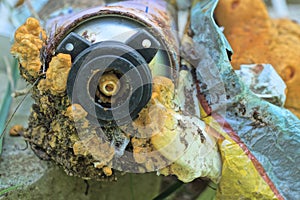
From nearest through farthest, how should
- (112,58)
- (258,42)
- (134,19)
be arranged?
(112,58) → (134,19) → (258,42)

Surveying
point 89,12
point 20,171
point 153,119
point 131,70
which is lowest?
point 20,171

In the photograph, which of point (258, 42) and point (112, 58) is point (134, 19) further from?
point (258, 42)

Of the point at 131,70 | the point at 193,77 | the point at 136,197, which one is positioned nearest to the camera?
the point at 131,70

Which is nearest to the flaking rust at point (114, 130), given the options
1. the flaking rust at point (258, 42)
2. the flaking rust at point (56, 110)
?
the flaking rust at point (56, 110)

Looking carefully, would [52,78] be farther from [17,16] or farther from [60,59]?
[17,16]

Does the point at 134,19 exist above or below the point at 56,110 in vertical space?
above

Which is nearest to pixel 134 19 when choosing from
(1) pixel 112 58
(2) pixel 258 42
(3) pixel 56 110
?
(1) pixel 112 58

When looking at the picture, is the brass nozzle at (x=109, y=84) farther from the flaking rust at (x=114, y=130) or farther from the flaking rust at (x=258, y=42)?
the flaking rust at (x=258, y=42)

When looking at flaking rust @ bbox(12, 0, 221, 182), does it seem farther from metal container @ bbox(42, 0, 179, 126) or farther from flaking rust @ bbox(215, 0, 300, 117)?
flaking rust @ bbox(215, 0, 300, 117)

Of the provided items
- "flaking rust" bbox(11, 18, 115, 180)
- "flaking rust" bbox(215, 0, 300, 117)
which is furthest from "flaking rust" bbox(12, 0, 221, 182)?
"flaking rust" bbox(215, 0, 300, 117)

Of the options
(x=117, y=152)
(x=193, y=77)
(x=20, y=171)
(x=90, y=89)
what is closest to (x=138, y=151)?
(x=117, y=152)

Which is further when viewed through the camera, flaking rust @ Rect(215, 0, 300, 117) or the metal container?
flaking rust @ Rect(215, 0, 300, 117)
